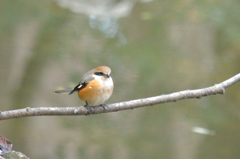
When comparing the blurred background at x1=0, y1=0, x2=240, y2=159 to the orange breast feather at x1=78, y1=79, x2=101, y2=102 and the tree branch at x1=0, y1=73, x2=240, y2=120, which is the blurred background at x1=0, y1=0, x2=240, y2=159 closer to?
the orange breast feather at x1=78, y1=79, x2=101, y2=102

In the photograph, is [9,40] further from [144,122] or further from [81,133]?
[144,122]

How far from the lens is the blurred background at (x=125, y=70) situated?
485cm

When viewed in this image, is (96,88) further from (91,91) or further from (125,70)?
(125,70)

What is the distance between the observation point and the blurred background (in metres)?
4.85

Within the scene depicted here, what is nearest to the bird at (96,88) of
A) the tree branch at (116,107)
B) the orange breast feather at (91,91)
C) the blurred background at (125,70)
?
the orange breast feather at (91,91)

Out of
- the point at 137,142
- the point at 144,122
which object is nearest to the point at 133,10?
the point at 144,122

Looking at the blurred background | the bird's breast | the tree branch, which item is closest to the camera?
the tree branch

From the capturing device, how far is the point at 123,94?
4910 mm

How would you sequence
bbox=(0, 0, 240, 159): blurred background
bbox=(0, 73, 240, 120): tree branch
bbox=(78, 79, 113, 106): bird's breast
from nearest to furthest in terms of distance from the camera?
bbox=(0, 73, 240, 120): tree branch
bbox=(78, 79, 113, 106): bird's breast
bbox=(0, 0, 240, 159): blurred background

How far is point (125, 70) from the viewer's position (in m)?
4.92

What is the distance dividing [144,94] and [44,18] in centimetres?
201

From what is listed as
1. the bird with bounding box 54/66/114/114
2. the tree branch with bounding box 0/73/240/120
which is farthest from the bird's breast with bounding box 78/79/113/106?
the tree branch with bounding box 0/73/240/120

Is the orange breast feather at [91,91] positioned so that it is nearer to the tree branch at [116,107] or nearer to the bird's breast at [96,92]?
the bird's breast at [96,92]

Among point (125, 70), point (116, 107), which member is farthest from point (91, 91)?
point (125, 70)
